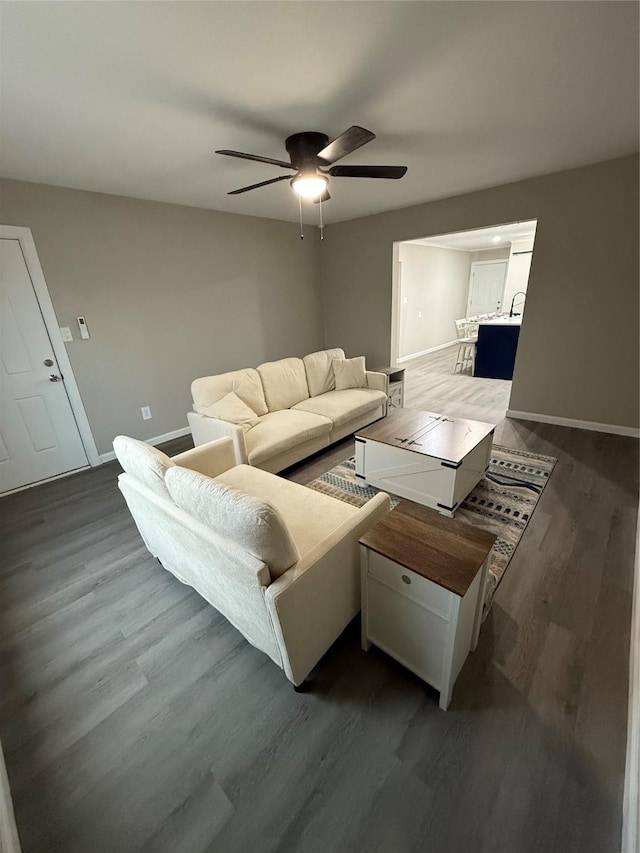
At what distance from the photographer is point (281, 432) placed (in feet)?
9.18

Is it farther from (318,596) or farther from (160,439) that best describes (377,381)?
(318,596)

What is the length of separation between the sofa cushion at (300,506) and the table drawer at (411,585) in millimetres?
246

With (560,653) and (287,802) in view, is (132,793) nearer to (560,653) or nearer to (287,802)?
(287,802)

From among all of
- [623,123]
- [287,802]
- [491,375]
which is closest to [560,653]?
[287,802]

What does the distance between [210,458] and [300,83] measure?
82.7 inches

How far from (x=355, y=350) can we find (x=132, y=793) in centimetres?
511

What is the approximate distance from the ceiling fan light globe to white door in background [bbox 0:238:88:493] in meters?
2.38

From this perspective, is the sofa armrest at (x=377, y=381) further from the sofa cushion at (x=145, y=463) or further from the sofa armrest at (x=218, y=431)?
the sofa cushion at (x=145, y=463)

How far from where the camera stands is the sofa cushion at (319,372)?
375cm

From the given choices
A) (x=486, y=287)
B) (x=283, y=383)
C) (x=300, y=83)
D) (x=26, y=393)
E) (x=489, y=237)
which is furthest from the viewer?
(x=486, y=287)

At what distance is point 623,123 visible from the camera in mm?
2244

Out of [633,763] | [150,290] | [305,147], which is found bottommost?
[633,763]

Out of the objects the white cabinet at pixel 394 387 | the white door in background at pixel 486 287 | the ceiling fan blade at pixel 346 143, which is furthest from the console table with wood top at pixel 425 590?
the white door in background at pixel 486 287

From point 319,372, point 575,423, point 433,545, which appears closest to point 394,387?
point 319,372
